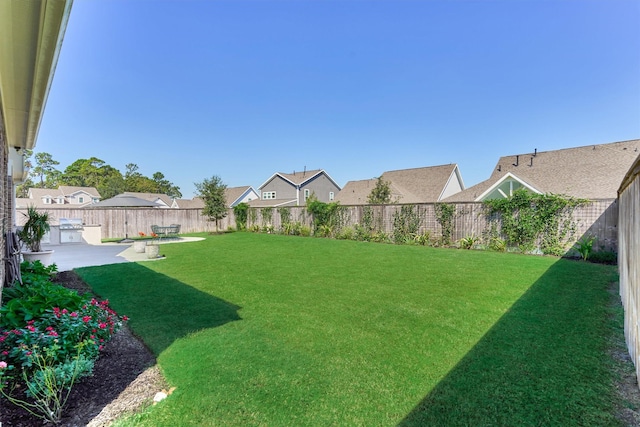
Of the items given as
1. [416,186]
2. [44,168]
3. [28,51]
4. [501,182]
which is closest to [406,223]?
[501,182]

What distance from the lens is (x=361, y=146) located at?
23109 mm

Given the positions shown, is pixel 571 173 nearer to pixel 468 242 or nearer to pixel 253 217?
pixel 468 242

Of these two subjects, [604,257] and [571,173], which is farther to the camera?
[571,173]

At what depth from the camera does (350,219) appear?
580 inches

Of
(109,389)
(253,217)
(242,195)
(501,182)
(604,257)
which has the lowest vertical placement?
(109,389)

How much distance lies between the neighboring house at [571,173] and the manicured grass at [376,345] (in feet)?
30.3

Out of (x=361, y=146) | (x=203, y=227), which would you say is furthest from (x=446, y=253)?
(x=203, y=227)

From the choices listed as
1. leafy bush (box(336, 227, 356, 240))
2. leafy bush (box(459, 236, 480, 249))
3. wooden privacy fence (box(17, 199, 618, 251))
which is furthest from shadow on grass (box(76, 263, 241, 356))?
wooden privacy fence (box(17, 199, 618, 251))

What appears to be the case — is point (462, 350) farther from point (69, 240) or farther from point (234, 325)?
point (69, 240)

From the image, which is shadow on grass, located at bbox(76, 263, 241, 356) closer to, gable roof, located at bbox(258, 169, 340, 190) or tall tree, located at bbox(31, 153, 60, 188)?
gable roof, located at bbox(258, 169, 340, 190)

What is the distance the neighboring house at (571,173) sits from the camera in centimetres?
1358

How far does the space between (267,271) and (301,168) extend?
26.8m

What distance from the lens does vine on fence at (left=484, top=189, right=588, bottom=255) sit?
916 cm

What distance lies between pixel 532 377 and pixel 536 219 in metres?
9.01
